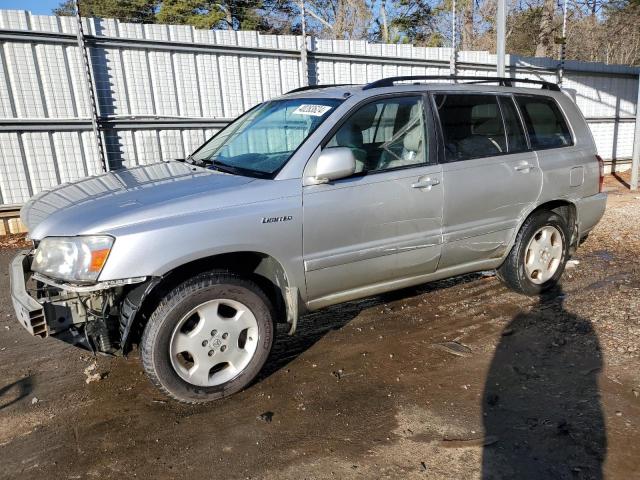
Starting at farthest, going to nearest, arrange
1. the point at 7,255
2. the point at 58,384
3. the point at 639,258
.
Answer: the point at 7,255, the point at 639,258, the point at 58,384

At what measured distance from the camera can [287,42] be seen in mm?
8836

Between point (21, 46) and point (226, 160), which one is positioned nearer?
point (226, 160)

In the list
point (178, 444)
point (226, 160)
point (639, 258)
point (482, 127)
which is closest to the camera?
point (178, 444)

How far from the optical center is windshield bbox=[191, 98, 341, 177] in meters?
3.47

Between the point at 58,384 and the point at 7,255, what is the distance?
3785 millimetres

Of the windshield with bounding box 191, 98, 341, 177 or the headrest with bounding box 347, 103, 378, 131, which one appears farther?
the headrest with bounding box 347, 103, 378, 131

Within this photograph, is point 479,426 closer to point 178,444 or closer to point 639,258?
point 178,444

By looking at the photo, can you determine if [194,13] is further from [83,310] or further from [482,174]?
[83,310]

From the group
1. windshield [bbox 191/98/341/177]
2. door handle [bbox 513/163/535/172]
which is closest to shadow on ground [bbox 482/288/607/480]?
door handle [bbox 513/163/535/172]

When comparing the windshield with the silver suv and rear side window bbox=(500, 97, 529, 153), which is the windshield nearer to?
the silver suv

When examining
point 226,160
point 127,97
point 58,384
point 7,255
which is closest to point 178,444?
point 58,384

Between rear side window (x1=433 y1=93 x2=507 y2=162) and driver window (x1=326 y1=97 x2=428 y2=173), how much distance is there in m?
0.22

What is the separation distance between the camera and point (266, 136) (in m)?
3.95

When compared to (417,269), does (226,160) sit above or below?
above
